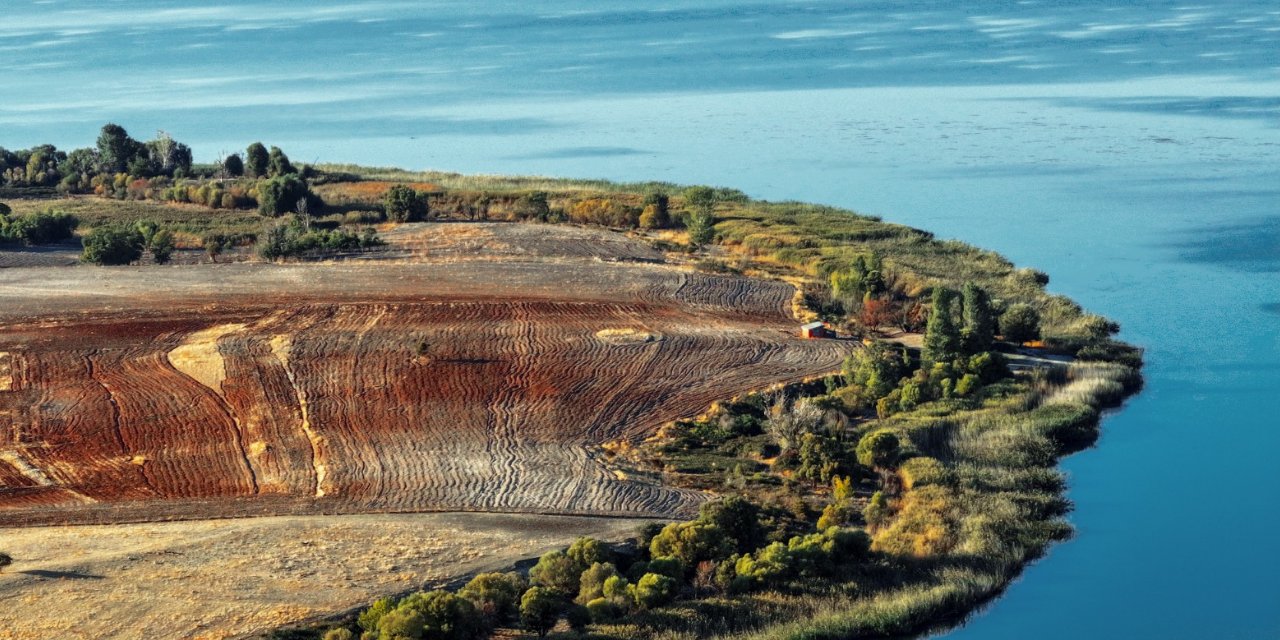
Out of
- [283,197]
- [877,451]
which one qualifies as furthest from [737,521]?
[283,197]

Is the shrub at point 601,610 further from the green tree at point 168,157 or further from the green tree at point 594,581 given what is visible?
the green tree at point 168,157

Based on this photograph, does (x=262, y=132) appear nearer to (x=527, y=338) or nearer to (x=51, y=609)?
(x=527, y=338)

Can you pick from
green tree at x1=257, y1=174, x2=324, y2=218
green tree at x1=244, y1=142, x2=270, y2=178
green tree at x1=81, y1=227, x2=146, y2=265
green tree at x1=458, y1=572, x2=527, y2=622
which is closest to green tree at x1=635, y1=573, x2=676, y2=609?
green tree at x1=458, y1=572, x2=527, y2=622

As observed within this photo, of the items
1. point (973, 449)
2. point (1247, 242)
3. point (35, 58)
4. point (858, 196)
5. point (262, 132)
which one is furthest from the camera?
point (35, 58)

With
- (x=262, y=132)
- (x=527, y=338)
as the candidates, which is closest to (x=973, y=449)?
(x=527, y=338)

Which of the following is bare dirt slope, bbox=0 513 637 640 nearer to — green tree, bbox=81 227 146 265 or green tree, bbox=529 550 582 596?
green tree, bbox=529 550 582 596

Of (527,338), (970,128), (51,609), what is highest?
(970,128)

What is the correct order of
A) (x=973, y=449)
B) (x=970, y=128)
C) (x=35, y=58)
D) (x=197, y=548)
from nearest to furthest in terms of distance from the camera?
(x=197, y=548) < (x=973, y=449) < (x=970, y=128) < (x=35, y=58)
